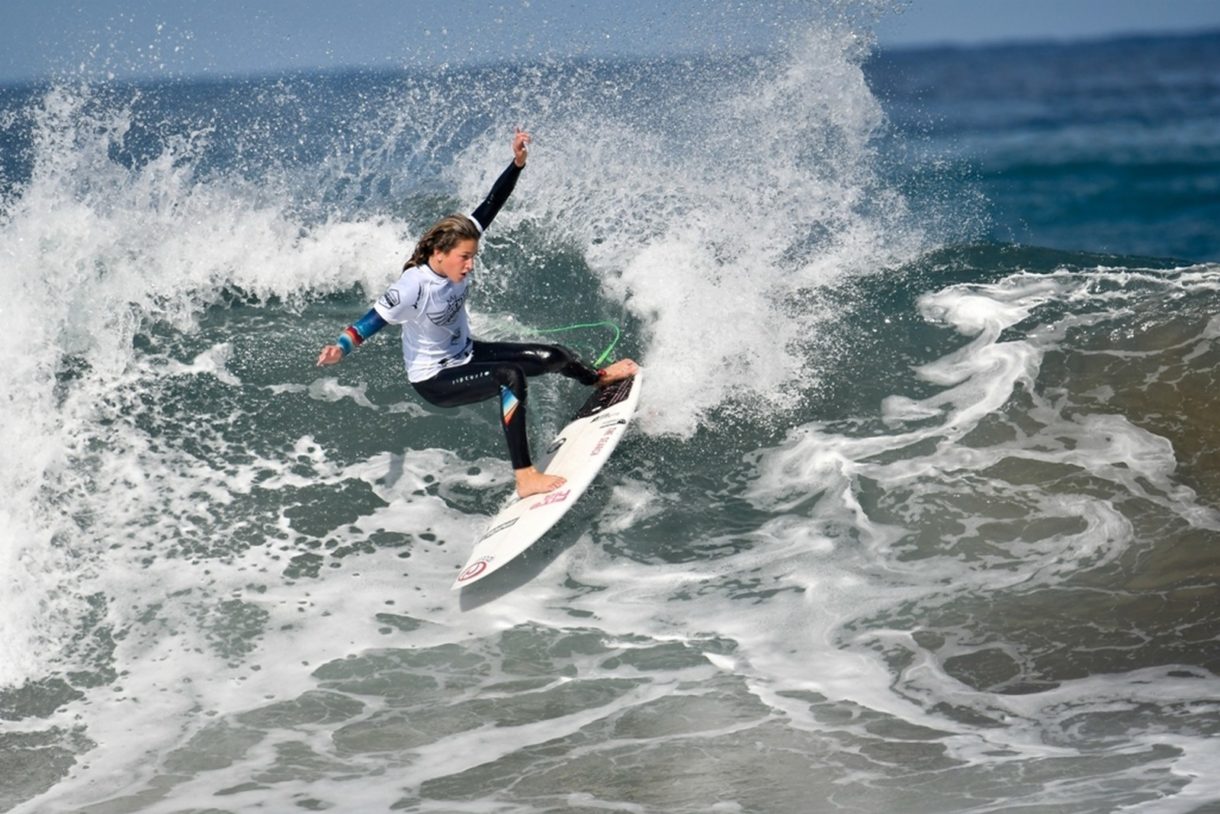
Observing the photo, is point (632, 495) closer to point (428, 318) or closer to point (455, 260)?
point (428, 318)

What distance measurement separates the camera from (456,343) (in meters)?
7.09

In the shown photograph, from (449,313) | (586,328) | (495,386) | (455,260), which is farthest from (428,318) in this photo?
(586,328)

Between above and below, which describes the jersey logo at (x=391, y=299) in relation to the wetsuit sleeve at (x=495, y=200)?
below

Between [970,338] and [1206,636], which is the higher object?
[970,338]

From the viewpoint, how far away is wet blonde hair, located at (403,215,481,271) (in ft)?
21.7

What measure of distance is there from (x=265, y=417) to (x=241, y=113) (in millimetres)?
30426

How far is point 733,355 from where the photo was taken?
8.50 m

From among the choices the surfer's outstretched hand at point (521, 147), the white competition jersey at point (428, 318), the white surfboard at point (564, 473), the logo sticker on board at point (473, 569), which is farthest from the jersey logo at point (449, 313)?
the logo sticker on board at point (473, 569)

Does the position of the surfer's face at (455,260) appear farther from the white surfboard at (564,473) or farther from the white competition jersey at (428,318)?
the white surfboard at (564,473)

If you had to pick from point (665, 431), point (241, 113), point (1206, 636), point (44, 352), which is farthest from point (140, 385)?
point (241, 113)

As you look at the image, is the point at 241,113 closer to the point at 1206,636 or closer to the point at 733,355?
the point at 733,355

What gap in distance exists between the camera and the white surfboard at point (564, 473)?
6.63m

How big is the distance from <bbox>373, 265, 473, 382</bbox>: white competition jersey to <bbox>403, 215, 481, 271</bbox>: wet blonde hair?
8cm

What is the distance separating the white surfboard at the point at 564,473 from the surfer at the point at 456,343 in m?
0.15
